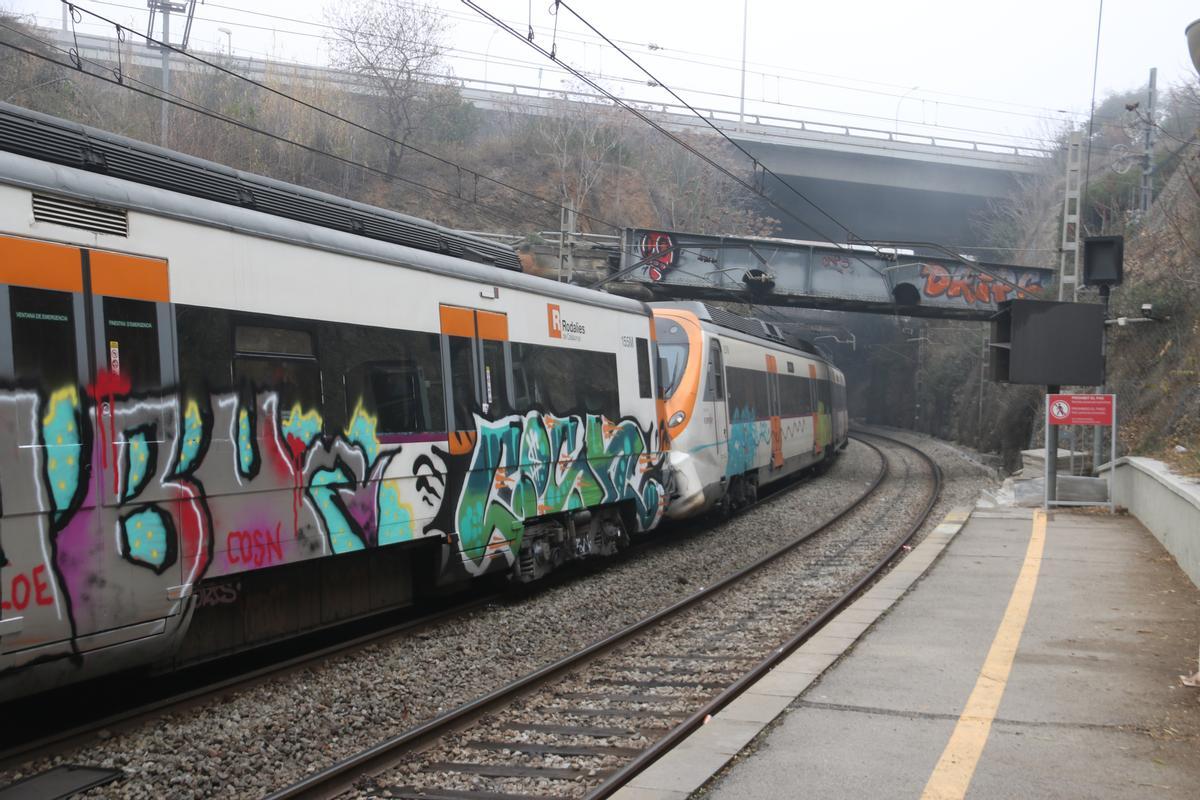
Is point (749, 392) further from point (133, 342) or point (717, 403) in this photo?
point (133, 342)

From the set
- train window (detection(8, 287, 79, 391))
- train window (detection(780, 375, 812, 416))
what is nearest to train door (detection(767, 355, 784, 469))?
train window (detection(780, 375, 812, 416))

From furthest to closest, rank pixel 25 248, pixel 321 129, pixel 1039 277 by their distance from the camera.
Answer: pixel 321 129, pixel 1039 277, pixel 25 248

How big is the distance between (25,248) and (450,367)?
12.6 feet

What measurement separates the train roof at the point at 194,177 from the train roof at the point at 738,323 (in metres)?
6.70

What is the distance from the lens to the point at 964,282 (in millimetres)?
30391

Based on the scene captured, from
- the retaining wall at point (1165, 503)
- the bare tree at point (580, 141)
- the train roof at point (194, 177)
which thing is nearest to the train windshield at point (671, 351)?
the train roof at point (194, 177)

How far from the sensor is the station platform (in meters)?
4.86

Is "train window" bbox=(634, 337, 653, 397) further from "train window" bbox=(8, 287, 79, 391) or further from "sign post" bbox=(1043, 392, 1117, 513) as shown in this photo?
"train window" bbox=(8, 287, 79, 391)

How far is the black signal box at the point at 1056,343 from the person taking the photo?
1680 centimetres

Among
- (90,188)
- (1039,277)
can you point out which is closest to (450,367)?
(90,188)

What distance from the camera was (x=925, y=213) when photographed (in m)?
Answer: 61.5

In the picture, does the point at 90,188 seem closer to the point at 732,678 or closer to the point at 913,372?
the point at 732,678

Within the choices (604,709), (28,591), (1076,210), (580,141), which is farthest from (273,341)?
(580,141)

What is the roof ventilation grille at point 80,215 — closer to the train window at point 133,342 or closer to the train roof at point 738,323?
the train window at point 133,342
